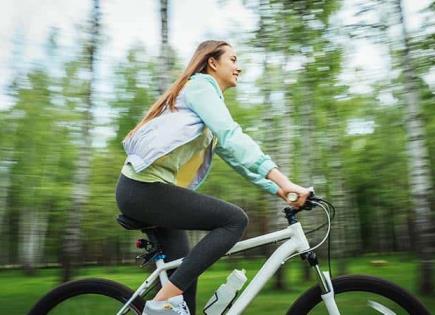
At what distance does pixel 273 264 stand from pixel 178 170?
69cm

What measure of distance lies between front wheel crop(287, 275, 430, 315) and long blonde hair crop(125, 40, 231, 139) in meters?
1.21

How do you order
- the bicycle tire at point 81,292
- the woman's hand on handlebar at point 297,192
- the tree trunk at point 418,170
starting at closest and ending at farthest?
the woman's hand on handlebar at point 297,192 → the bicycle tire at point 81,292 → the tree trunk at point 418,170

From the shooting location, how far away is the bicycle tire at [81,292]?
10.3 feet

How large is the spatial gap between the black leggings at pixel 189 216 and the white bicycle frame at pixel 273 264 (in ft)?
0.38

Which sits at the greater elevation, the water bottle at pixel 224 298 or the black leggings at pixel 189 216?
the black leggings at pixel 189 216

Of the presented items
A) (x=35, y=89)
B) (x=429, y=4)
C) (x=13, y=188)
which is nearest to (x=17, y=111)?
(x=35, y=89)

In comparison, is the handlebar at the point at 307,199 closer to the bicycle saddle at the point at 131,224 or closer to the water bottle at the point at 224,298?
the water bottle at the point at 224,298

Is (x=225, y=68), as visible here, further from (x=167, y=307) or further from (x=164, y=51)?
(x=164, y=51)

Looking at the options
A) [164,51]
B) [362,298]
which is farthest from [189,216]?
[164,51]

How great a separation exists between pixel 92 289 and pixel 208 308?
71 centimetres

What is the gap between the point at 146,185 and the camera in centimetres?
283

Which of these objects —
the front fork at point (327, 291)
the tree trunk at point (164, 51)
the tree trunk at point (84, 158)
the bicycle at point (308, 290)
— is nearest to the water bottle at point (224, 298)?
the bicycle at point (308, 290)

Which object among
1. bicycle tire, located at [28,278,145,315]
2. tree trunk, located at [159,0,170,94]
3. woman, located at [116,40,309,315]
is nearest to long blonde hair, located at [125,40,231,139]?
woman, located at [116,40,309,315]

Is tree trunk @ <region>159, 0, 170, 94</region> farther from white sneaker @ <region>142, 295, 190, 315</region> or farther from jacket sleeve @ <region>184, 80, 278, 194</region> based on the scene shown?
white sneaker @ <region>142, 295, 190, 315</region>
